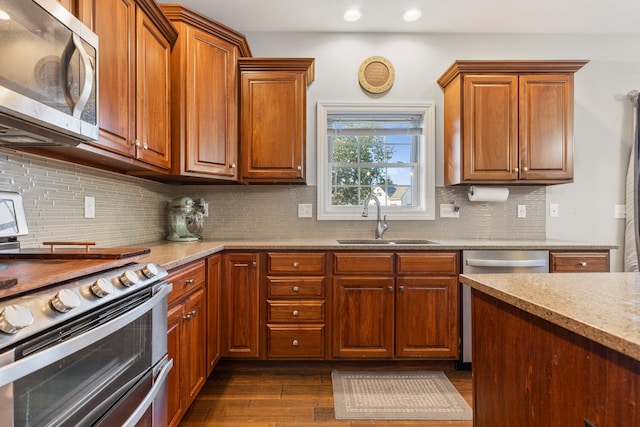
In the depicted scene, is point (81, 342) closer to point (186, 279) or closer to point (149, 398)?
point (149, 398)

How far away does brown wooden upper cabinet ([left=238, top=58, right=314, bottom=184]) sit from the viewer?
2518 millimetres

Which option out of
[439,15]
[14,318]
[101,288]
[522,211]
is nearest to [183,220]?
[101,288]

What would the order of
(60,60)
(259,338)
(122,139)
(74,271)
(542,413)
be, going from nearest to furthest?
(542,413), (74,271), (60,60), (122,139), (259,338)

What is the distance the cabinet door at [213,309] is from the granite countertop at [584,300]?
151 centimetres

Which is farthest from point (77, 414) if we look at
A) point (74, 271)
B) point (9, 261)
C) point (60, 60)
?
point (60, 60)

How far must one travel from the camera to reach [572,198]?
287 cm

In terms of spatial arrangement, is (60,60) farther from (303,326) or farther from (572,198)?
(572,198)

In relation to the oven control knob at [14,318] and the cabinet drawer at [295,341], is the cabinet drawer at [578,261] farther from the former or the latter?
the oven control knob at [14,318]

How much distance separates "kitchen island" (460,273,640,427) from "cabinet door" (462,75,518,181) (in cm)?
158

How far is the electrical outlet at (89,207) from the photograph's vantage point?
68.2 inches

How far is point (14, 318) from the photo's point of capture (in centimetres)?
64

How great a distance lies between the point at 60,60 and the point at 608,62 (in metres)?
3.96

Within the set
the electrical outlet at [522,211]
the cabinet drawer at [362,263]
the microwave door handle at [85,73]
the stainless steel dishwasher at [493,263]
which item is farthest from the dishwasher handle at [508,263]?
the microwave door handle at [85,73]

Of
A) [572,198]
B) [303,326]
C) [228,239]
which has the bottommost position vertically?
[303,326]
